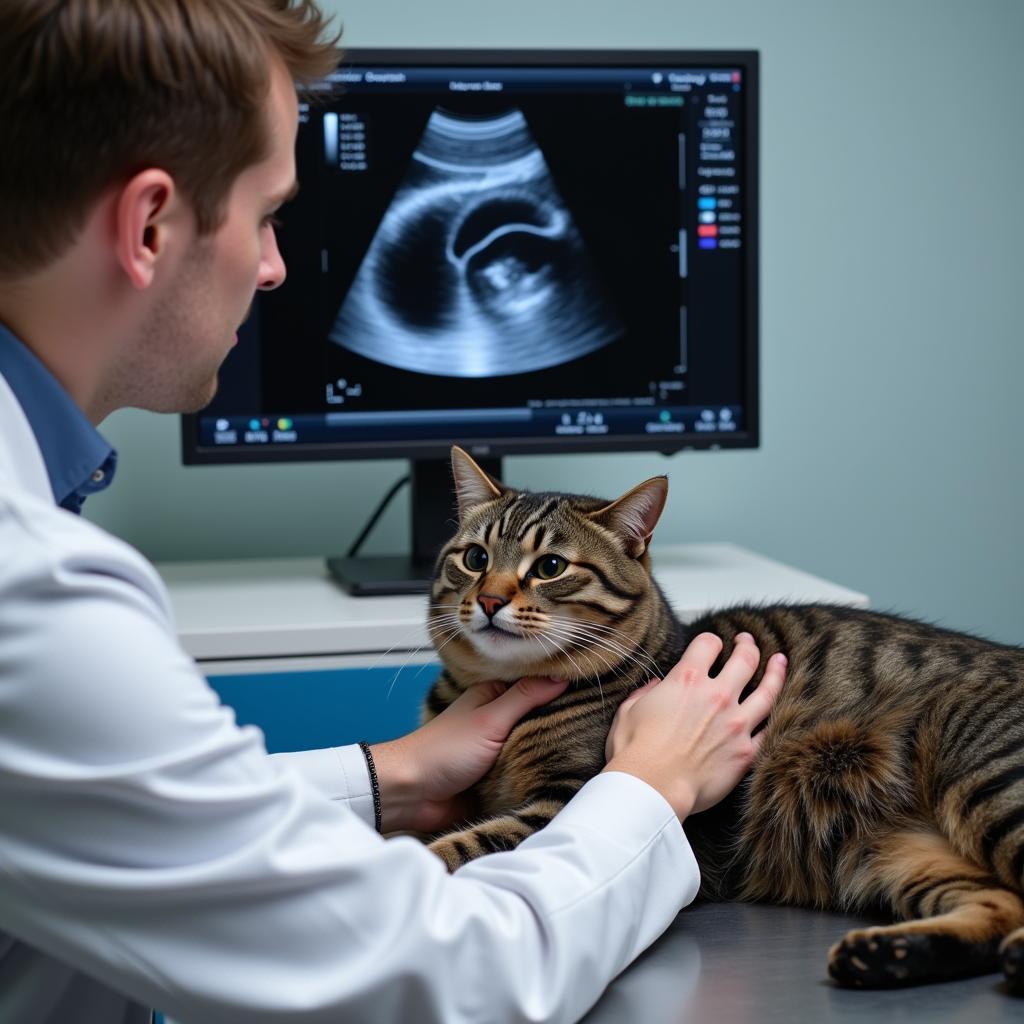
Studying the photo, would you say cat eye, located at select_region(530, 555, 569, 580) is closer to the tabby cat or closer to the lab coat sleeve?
the tabby cat

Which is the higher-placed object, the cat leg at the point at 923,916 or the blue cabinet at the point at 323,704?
the cat leg at the point at 923,916

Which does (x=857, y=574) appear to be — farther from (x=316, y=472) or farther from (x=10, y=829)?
(x=10, y=829)

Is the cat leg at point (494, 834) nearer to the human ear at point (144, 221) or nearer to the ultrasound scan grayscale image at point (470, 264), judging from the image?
the human ear at point (144, 221)

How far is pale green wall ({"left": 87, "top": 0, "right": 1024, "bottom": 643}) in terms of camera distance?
238 cm

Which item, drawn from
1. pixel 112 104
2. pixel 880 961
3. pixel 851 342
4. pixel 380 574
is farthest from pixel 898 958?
pixel 851 342

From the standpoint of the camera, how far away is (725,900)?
43.8 inches

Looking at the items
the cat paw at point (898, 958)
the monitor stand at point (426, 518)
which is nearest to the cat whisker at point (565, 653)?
the cat paw at point (898, 958)

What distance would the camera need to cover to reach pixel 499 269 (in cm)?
208

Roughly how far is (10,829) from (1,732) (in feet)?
0.18

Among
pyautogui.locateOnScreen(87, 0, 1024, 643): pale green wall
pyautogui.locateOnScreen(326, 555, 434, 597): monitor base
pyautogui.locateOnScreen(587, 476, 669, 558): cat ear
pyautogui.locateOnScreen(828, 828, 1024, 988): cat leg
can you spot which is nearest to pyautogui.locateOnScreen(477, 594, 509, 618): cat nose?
pyautogui.locateOnScreen(587, 476, 669, 558): cat ear

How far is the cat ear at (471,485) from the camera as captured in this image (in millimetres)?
1483

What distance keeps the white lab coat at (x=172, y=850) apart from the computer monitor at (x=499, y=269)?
130 centimetres

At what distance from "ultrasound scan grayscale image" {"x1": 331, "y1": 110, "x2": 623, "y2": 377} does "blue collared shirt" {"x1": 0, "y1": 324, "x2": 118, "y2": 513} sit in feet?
3.77

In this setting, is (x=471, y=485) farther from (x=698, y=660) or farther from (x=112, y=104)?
(x=112, y=104)
